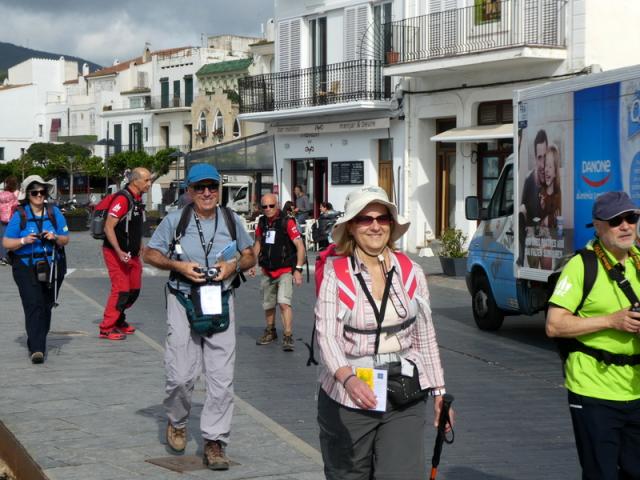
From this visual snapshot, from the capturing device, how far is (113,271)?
500 inches

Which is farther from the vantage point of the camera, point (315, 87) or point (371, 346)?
point (315, 87)

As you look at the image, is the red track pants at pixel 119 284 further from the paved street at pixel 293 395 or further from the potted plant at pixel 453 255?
the potted plant at pixel 453 255

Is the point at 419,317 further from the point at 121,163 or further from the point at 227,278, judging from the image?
the point at 121,163

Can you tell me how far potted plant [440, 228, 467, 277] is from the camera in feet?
72.9

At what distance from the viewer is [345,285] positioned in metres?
4.97

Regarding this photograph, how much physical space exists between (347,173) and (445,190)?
3768mm

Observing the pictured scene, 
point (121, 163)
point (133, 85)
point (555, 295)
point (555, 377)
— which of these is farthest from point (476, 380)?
point (133, 85)

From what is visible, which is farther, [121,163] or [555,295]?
[121,163]

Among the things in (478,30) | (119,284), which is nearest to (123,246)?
(119,284)

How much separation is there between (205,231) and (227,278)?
0.34 m

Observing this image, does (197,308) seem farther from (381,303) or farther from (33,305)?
(33,305)

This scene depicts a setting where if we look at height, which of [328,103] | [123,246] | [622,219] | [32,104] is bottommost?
[123,246]

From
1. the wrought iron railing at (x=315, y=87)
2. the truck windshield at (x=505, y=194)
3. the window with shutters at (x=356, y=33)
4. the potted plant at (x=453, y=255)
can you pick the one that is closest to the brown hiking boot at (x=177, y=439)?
the truck windshield at (x=505, y=194)

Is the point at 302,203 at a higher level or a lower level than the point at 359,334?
lower
